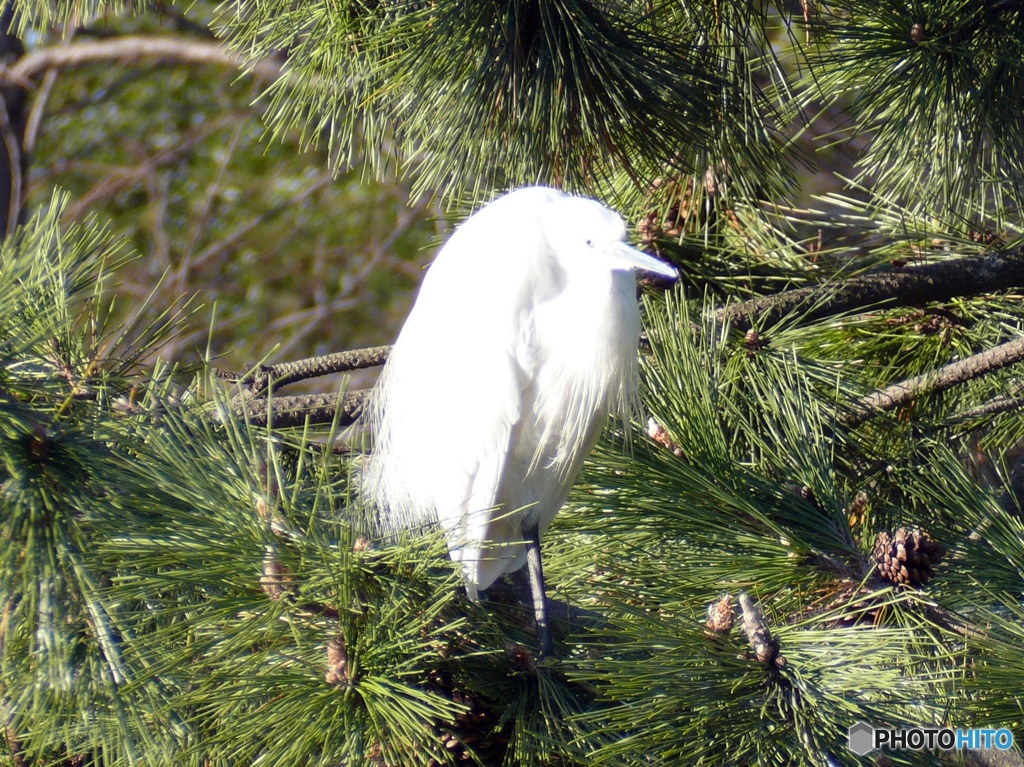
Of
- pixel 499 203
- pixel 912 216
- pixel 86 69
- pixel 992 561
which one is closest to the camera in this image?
pixel 992 561

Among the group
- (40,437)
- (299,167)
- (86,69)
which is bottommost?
(299,167)

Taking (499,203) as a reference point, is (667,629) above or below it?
below

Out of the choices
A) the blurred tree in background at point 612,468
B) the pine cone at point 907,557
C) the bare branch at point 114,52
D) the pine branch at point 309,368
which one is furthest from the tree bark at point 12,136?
the pine cone at point 907,557

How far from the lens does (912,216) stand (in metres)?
1.29

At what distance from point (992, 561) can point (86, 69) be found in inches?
141

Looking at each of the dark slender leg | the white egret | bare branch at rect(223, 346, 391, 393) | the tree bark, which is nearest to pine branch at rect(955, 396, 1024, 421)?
the white egret

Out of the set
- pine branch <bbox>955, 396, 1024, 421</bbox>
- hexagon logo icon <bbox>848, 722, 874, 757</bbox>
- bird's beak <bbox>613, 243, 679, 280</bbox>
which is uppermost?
bird's beak <bbox>613, 243, 679, 280</bbox>

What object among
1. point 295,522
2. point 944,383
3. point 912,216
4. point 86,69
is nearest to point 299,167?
point 86,69

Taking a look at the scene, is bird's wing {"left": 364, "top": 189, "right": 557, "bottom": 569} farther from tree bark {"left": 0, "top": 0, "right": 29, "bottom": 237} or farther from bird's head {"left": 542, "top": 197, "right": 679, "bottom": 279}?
tree bark {"left": 0, "top": 0, "right": 29, "bottom": 237}

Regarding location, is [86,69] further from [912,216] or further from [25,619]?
[25,619]

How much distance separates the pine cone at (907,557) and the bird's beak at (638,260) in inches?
10.6

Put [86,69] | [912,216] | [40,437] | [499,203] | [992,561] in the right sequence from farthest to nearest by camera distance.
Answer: [86,69], [912,216], [499,203], [992,561], [40,437]

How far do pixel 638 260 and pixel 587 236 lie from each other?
0.07 metres

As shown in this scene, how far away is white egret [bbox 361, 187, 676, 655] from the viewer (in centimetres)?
93
